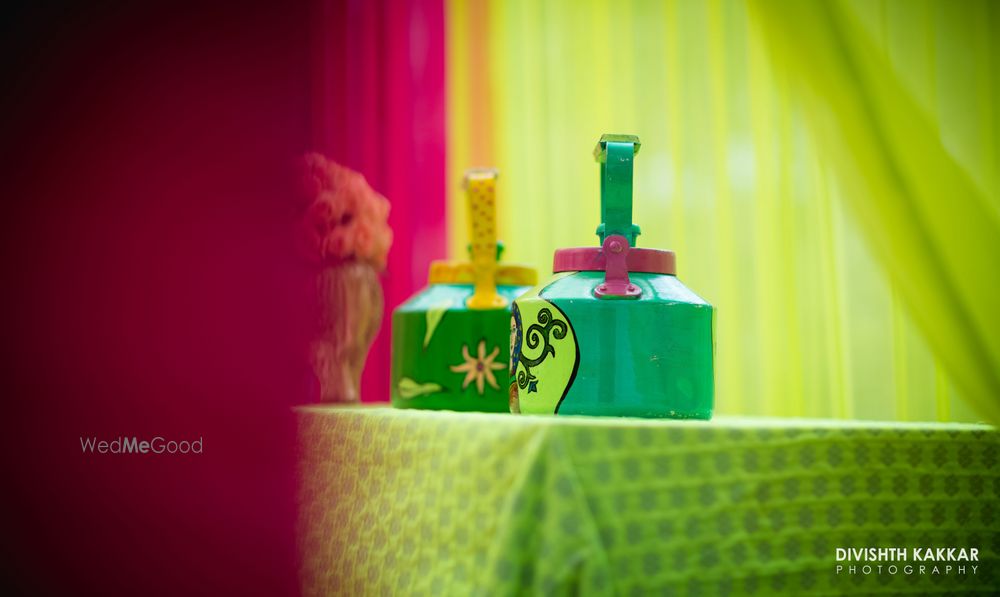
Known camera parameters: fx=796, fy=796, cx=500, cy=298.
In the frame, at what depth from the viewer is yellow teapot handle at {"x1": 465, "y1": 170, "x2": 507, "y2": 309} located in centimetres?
97

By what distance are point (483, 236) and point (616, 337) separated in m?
0.33

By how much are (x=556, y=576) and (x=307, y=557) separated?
53cm

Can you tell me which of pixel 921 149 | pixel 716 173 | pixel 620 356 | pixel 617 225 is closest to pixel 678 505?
pixel 620 356

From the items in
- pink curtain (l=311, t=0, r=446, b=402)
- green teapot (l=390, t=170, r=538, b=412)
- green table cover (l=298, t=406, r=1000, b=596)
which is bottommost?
green table cover (l=298, t=406, r=1000, b=596)

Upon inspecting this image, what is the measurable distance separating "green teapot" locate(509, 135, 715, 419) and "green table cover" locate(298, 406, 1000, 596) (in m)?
0.06

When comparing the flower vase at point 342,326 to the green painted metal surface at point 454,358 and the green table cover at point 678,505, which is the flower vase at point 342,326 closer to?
the green painted metal surface at point 454,358

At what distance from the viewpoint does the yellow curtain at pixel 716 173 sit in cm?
124

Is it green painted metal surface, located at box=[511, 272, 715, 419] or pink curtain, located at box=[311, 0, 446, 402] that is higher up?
pink curtain, located at box=[311, 0, 446, 402]

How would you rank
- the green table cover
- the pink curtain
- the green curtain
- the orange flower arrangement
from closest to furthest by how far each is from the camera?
the green table cover, the green curtain, the orange flower arrangement, the pink curtain

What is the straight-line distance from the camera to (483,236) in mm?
987

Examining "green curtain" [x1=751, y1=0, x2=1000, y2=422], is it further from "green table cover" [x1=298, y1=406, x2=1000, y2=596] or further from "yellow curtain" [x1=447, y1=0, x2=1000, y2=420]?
"green table cover" [x1=298, y1=406, x2=1000, y2=596]

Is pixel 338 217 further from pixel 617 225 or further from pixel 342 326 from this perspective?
pixel 617 225

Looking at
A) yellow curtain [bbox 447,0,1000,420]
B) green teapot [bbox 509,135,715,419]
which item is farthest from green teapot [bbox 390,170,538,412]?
yellow curtain [bbox 447,0,1000,420]

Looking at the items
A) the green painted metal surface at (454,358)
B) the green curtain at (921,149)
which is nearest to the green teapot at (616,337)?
the green painted metal surface at (454,358)
